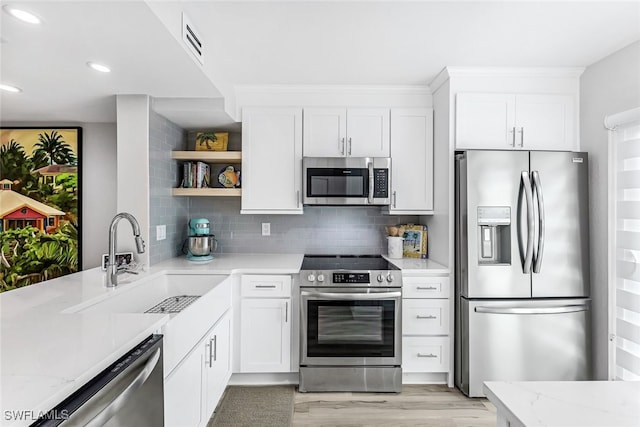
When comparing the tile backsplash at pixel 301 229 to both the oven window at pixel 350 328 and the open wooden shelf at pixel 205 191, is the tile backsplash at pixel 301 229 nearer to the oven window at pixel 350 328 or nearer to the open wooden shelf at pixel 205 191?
the open wooden shelf at pixel 205 191

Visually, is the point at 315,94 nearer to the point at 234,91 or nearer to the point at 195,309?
the point at 234,91

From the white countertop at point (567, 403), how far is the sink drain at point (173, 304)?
1.83 metres

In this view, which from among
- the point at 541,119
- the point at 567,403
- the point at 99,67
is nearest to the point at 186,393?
the point at 567,403

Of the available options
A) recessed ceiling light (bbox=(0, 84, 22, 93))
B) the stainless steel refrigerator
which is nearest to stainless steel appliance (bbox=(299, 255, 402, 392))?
the stainless steel refrigerator

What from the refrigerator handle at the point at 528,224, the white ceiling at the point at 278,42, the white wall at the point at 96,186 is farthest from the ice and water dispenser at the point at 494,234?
the white wall at the point at 96,186

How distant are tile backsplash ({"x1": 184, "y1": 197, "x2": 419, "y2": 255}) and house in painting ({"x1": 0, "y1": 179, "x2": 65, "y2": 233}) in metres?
1.28

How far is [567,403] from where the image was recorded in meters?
0.88

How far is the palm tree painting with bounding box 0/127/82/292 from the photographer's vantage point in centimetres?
335

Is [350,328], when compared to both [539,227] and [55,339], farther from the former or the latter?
[55,339]

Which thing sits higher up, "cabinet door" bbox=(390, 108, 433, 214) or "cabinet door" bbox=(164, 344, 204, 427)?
"cabinet door" bbox=(390, 108, 433, 214)

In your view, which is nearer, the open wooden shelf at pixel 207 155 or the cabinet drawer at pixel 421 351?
the cabinet drawer at pixel 421 351

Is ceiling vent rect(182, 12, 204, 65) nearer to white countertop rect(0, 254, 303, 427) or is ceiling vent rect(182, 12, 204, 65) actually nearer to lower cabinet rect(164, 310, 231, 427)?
white countertop rect(0, 254, 303, 427)

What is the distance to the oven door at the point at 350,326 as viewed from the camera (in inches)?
107

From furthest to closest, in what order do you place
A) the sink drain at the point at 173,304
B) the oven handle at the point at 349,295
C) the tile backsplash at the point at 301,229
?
1. the tile backsplash at the point at 301,229
2. the oven handle at the point at 349,295
3. the sink drain at the point at 173,304
